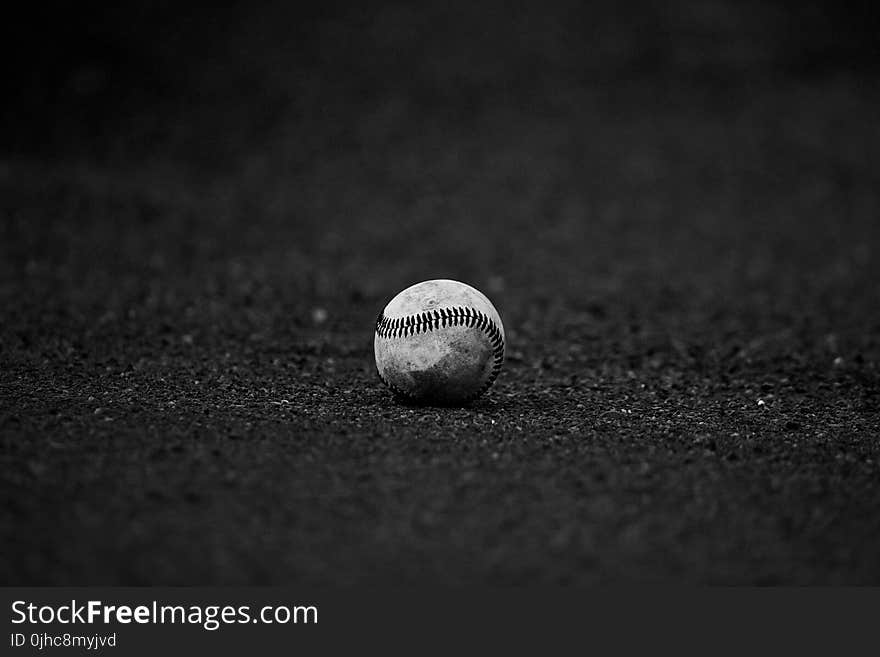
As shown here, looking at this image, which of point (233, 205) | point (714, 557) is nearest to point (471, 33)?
point (233, 205)

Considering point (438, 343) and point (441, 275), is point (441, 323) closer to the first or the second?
point (438, 343)

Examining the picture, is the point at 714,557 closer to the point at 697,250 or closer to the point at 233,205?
the point at 697,250

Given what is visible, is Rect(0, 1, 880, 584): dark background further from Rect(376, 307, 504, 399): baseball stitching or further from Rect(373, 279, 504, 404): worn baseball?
Rect(376, 307, 504, 399): baseball stitching

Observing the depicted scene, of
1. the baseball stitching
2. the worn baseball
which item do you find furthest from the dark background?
the baseball stitching

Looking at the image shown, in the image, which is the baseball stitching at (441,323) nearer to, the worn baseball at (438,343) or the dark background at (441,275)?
the worn baseball at (438,343)

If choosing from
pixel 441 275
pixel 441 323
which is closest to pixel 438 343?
pixel 441 323
